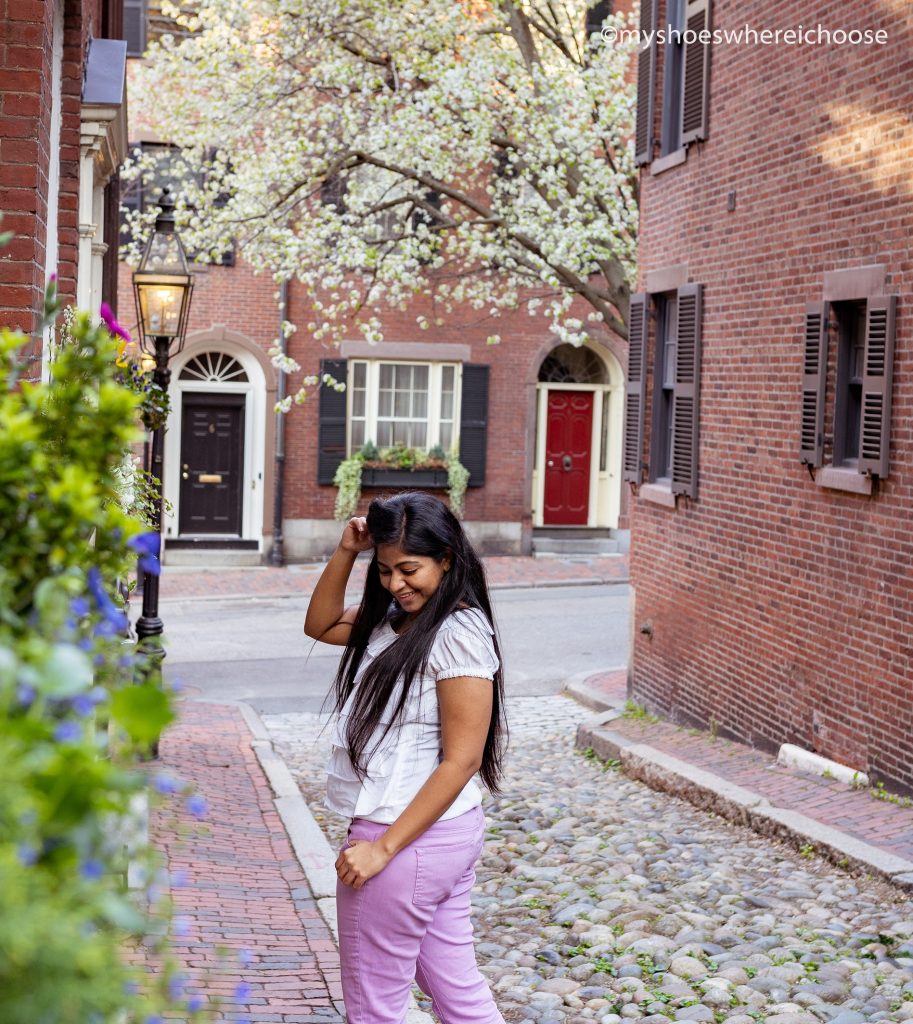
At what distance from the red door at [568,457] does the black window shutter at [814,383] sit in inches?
656

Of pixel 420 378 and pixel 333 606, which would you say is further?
pixel 420 378

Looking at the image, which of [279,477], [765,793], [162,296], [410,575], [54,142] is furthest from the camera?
[279,477]

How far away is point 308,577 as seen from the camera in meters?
23.7

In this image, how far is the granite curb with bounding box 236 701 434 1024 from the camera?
6.71 metres

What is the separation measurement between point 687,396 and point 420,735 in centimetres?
935

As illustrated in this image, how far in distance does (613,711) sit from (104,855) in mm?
12611

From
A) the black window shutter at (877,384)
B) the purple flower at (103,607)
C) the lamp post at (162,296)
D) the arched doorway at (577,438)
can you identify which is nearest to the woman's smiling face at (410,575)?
the purple flower at (103,607)

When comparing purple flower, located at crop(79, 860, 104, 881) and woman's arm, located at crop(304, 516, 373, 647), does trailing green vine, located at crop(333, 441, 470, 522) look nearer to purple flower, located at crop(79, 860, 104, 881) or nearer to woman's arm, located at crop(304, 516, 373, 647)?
woman's arm, located at crop(304, 516, 373, 647)

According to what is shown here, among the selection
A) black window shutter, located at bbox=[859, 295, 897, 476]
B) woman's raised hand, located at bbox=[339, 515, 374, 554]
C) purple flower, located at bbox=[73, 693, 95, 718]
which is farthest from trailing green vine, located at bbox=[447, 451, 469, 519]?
purple flower, located at bbox=[73, 693, 95, 718]

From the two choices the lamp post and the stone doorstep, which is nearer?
the stone doorstep

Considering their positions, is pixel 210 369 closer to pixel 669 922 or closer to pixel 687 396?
pixel 687 396

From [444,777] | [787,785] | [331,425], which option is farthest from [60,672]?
[331,425]

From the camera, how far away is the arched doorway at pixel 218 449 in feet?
82.1

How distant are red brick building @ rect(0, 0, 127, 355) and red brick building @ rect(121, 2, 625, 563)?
15.1 m
